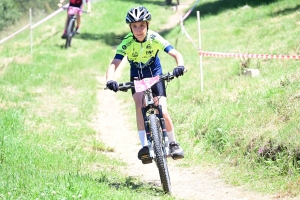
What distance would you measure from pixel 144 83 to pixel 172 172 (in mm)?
2038

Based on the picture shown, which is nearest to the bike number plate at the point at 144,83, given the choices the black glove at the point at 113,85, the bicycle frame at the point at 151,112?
the bicycle frame at the point at 151,112

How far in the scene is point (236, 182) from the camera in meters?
7.20

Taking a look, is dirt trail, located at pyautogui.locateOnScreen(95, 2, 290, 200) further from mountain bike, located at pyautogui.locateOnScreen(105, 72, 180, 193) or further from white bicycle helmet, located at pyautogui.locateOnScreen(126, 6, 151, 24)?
white bicycle helmet, located at pyautogui.locateOnScreen(126, 6, 151, 24)

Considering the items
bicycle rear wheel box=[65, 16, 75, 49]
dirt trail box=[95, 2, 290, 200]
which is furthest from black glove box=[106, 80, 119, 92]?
bicycle rear wheel box=[65, 16, 75, 49]

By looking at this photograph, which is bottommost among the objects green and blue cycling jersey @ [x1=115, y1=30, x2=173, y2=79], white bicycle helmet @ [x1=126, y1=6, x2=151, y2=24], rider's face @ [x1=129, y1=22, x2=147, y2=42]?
green and blue cycling jersey @ [x1=115, y1=30, x2=173, y2=79]

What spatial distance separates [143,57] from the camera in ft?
23.0

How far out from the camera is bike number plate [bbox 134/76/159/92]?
6491 millimetres

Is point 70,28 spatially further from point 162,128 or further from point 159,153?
point 159,153

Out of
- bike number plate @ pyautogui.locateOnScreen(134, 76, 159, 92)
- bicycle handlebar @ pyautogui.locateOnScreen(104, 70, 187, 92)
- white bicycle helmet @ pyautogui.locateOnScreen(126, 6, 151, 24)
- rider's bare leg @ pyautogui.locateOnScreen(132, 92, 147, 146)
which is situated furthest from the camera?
rider's bare leg @ pyautogui.locateOnScreen(132, 92, 147, 146)

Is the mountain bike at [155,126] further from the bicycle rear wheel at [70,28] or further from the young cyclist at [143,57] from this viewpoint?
the bicycle rear wheel at [70,28]

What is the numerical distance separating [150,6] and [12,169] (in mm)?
27136

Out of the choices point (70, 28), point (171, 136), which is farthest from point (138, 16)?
point (70, 28)

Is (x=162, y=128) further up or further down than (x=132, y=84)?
further down

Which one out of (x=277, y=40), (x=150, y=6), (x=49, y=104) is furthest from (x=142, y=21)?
(x=150, y=6)
